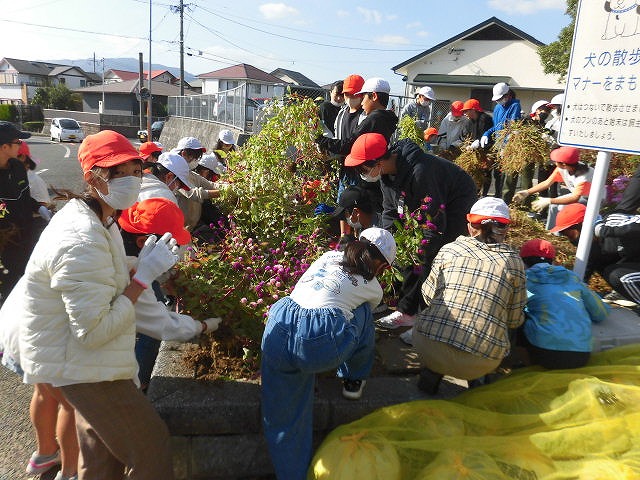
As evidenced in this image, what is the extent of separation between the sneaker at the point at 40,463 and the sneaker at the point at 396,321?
2328 millimetres

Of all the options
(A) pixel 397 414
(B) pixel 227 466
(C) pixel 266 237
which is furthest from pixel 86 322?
(C) pixel 266 237

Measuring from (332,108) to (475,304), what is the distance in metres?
3.66

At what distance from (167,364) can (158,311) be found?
0.53 m

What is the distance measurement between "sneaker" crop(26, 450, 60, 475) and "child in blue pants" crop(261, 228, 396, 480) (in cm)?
134

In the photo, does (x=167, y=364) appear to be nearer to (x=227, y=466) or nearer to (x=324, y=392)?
(x=227, y=466)

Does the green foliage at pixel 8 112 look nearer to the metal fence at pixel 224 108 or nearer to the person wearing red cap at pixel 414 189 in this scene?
the metal fence at pixel 224 108

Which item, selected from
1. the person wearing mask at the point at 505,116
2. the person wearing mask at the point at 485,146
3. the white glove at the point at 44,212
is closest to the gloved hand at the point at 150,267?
the white glove at the point at 44,212

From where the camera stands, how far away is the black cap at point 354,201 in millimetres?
3807

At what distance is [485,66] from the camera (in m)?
24.8

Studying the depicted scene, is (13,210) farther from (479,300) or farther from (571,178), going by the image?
(571,178)

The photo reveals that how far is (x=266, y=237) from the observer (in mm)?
3926

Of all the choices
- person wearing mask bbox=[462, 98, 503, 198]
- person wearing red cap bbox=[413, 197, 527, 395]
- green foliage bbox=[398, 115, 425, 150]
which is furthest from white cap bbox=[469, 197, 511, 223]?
green foliage bbox=[398, 115, 425, 150]

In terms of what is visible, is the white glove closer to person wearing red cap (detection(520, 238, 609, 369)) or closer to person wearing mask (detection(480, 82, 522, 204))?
person wearing red cap (detection(520, 238, 609, 369))

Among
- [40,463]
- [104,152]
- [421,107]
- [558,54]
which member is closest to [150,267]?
[104,152]
